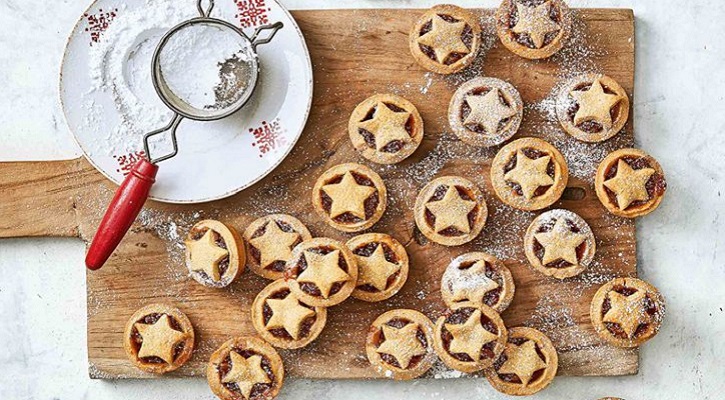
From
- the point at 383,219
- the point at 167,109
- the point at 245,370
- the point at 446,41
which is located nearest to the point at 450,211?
the point at 383,219

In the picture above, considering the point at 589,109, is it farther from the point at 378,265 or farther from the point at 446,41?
the point at 378,265

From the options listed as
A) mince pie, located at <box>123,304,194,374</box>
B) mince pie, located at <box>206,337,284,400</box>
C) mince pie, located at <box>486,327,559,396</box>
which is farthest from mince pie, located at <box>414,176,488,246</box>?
mince pie, located at <box>123,304,194,374</box>

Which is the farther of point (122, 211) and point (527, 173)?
point (527, 173)

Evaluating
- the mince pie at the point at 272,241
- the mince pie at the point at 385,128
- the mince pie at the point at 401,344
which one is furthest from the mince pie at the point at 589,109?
the mince pie at the point at 272,241

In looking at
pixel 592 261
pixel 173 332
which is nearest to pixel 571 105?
pixel 592 261

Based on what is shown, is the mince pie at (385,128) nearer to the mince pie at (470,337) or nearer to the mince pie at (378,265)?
the mince pie at (378,265)

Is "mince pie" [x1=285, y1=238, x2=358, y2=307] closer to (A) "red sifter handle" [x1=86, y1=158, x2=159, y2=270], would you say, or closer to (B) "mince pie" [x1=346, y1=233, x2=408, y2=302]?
(B) "mince pie" [x1=346, y1=233, x2=408, y2=302]

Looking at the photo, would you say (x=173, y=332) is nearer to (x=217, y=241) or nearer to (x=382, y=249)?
(x=217, y=241)

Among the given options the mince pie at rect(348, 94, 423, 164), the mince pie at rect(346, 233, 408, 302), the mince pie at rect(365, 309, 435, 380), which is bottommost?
the mince pie at rect(365, 309, 435, 380)
